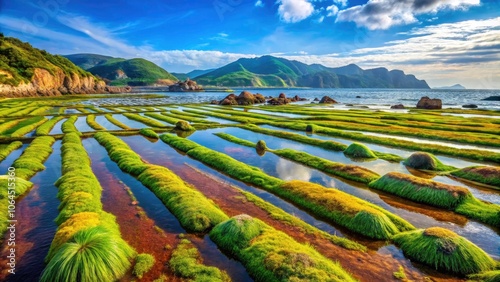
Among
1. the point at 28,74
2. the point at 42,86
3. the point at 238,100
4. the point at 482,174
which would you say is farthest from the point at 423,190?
the point at 42,86

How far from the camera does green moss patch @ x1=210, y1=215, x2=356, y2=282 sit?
41.7 feet

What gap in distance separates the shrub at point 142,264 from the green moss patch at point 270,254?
375cm

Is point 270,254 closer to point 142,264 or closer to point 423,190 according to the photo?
point 142,264

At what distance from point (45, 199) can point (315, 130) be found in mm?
46416

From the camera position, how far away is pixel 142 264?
1409 centimetres

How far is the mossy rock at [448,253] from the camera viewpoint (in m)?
14.0

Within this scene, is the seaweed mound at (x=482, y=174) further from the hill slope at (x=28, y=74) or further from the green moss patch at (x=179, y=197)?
the hill slope at (x=28, y=74)

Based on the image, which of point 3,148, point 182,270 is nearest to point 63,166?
point 3,148

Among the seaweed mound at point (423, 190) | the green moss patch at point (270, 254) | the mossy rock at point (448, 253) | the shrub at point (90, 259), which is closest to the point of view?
the shrub at point (90, 259)

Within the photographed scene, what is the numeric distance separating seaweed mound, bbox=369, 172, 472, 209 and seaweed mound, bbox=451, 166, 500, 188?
690cm

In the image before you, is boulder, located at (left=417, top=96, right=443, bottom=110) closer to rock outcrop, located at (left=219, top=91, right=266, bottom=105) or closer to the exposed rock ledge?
rock outcrop, located at (left=219, top=91, right=266, bottom=105)

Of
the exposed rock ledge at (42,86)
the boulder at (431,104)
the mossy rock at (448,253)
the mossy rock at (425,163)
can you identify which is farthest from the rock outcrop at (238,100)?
the mossy rock at (448,253)

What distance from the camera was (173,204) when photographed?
2109cm

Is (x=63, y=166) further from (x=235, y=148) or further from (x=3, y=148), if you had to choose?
(x=235, y=148)
